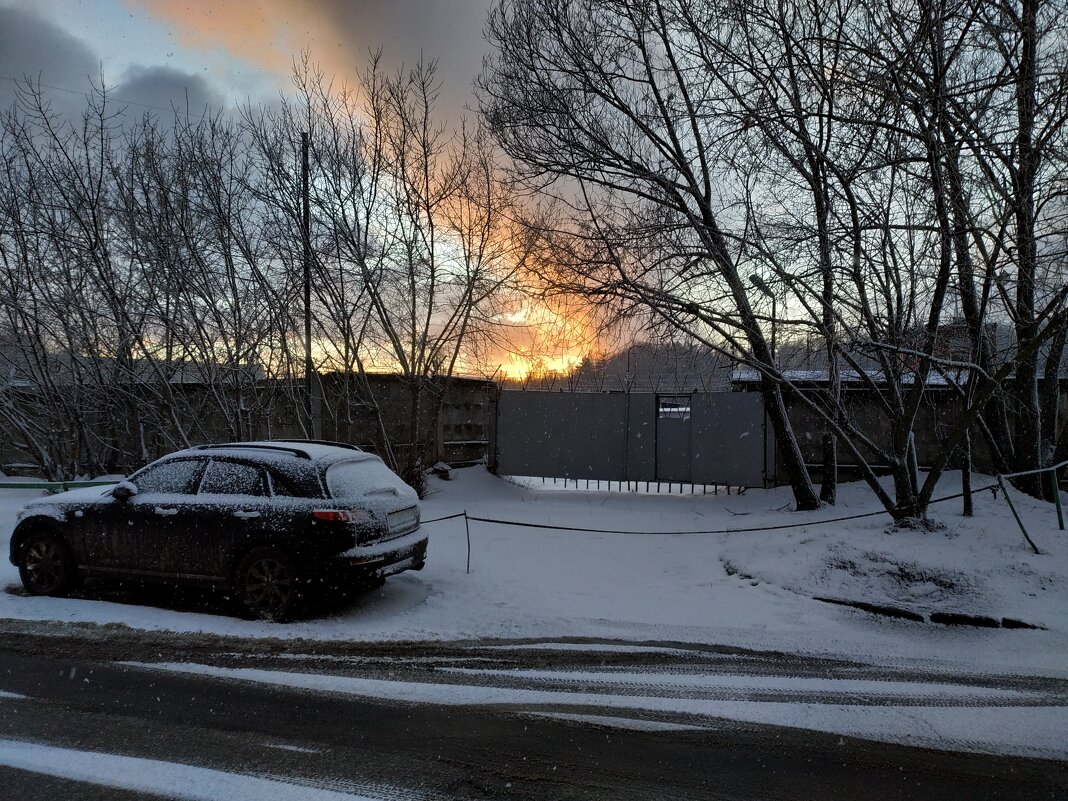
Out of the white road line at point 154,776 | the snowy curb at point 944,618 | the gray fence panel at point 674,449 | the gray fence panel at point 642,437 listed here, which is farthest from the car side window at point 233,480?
the gray fence panel at point 674,449

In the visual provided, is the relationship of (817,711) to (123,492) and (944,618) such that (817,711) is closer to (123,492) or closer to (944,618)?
(944,618)

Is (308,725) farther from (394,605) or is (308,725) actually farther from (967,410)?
(967,410)

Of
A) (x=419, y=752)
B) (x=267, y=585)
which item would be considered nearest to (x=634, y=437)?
(x=267, y=585)

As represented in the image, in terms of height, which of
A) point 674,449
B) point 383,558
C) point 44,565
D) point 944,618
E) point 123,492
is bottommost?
point 944,618

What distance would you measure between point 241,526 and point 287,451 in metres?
0.84

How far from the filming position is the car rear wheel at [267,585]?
6.21 meters

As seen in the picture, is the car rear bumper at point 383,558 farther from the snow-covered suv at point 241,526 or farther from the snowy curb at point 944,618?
the snowy curb at point 944,618

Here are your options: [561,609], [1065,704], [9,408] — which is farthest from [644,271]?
[9,408]

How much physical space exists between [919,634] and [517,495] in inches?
365

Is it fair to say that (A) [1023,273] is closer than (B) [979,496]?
Yes

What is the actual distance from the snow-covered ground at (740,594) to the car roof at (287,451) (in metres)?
1.51

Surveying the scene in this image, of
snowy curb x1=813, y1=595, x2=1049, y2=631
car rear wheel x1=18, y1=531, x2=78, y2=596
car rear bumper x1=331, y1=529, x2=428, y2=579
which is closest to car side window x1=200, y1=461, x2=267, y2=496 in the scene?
car rear bumper x1=331, y1=529, x2=428, y2=579

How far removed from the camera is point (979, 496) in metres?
10.6

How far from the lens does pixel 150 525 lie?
674 centimetres
